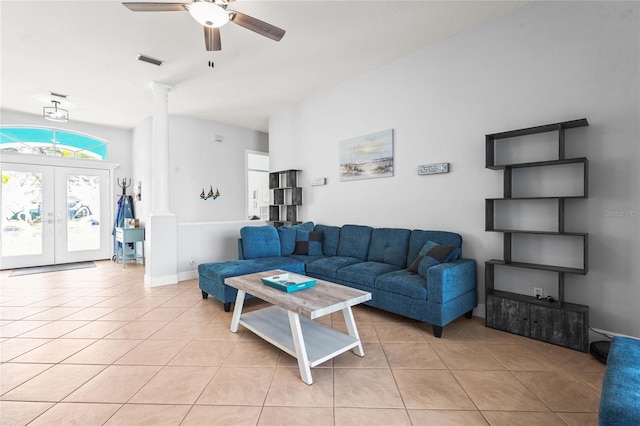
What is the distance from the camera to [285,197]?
5.75 m

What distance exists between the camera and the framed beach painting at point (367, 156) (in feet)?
13.3

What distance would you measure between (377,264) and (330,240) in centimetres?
104

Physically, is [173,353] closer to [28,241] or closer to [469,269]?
[469,269]

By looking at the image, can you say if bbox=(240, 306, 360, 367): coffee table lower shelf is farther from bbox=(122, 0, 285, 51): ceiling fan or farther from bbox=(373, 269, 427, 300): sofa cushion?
bbox=(122, 0, 285, 51): ceiling fan

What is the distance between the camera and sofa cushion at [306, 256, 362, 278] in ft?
12.0

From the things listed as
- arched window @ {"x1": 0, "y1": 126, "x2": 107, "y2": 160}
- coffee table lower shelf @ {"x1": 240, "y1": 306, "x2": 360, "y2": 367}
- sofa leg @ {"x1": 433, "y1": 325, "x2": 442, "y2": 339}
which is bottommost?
sofa leg @ {"x1": 433, "y1": 325, "x2": 442, "y2": 339}

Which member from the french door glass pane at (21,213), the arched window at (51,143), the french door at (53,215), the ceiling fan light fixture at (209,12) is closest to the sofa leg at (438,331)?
the ceiling fan light fixture at (209,12)

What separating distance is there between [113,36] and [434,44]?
3633 mm

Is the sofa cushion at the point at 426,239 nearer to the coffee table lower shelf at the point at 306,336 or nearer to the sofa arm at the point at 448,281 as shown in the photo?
the sofa arm at the point at 448,281

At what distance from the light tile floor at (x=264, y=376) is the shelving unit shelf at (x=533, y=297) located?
122mm

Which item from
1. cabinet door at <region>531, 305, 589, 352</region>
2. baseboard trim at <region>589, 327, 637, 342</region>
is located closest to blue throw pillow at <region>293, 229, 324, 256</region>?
cabinet door at <region>531, 305, 589, 352</region>

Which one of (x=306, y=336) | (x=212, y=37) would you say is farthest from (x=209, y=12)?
(x=306, y=336)

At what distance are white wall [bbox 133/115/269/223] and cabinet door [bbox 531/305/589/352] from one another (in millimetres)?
5902

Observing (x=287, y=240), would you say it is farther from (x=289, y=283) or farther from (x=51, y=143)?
(x=51, y=143)
